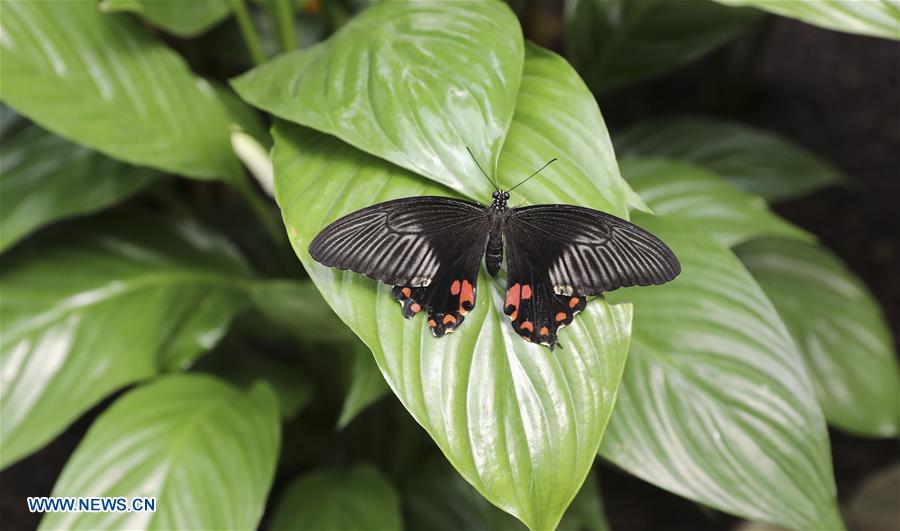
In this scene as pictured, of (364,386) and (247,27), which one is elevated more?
(247,27)

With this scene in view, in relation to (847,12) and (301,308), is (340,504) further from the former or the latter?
(847,12)

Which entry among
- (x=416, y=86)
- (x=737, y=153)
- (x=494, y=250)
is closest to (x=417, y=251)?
(x=494, y=250)

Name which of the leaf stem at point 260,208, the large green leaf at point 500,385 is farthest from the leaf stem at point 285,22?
the large green leaf at point 500,385

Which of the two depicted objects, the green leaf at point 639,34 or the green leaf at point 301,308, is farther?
the green leaf at point 639,34

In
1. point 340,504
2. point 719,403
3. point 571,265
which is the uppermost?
point 571,265

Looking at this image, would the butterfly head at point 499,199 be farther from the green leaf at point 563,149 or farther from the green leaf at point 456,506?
the green leaf at point 456,506

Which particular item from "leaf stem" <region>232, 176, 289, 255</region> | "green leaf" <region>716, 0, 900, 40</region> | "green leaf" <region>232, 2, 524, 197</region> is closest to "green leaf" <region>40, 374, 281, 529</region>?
"leaf stem" <region>232, 176, 289, 255</region>
